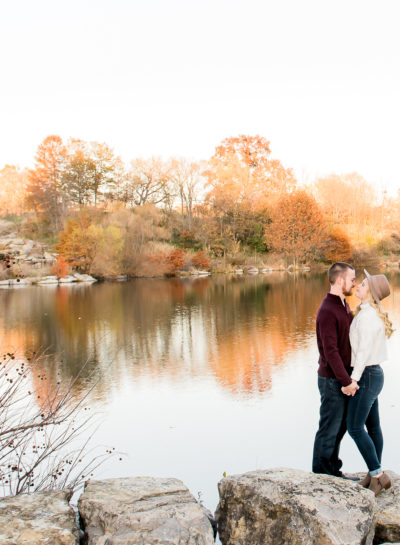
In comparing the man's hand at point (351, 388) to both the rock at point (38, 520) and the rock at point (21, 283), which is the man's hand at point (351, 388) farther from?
the rock at point (21, 283)

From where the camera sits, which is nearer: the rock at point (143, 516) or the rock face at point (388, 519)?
the rock at point (143, 516)

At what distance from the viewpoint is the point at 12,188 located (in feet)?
178

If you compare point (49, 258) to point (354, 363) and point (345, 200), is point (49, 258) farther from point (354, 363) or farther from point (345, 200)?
point (354, 363)

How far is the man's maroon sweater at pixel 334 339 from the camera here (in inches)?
142

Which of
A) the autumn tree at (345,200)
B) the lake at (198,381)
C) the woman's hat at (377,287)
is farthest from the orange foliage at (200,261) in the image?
the woman's hat at (377,287)

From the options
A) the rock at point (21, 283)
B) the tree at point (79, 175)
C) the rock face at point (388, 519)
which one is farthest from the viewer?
the tree at point (79, 175)

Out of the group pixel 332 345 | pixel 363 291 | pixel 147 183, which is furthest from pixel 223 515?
pixel 147 183

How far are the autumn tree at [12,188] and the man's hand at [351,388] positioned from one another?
48451mm

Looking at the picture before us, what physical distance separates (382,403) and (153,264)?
2754cm

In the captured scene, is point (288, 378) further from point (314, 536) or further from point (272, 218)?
point (272, 218)

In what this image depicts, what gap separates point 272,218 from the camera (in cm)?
4159

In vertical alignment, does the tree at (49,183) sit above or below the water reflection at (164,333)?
above

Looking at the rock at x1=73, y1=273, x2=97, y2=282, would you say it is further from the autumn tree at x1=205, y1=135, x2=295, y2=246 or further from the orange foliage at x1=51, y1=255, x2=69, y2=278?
the autumn tree at x1=205, y1=135, x2=295, y2=246

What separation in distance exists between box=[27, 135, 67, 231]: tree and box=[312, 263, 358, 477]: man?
3893cm
